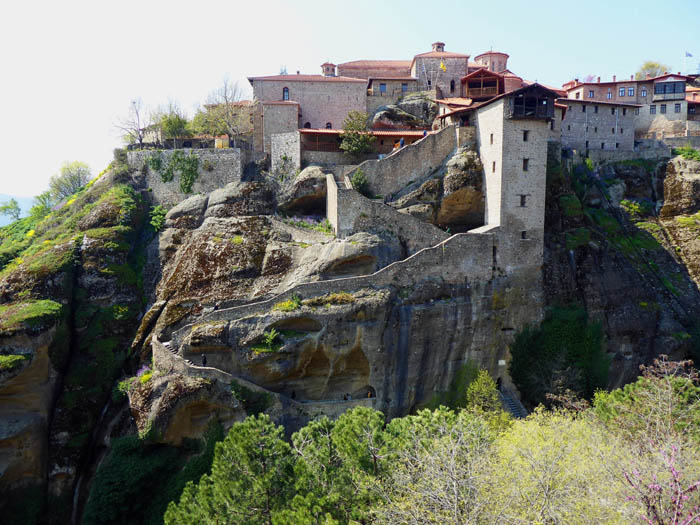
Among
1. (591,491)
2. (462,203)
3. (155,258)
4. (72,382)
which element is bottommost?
(72,382)

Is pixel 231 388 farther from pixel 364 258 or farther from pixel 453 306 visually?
pixel 453 306

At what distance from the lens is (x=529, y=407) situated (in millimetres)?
31000

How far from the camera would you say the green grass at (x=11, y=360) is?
84.5 ft

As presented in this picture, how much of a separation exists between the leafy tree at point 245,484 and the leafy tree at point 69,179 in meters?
51.5

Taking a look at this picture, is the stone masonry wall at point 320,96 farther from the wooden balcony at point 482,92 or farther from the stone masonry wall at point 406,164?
the stone masonry wall at point 406,164

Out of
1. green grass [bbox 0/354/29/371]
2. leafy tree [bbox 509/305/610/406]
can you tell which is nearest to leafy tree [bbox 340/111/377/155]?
leafy tree [bbox 509/305/610/406]

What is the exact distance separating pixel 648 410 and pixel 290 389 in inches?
659

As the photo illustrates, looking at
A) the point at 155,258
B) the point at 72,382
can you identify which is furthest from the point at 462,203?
the point at 72,382

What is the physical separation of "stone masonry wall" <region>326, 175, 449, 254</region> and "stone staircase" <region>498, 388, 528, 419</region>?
9971mm

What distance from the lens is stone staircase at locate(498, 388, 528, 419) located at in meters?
29.8

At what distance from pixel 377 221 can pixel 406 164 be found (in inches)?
226

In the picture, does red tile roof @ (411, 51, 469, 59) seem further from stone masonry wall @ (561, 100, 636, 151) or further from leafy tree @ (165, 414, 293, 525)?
leafy tree @ (165, 414, 293, 525)

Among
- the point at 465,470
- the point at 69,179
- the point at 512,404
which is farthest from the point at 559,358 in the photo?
the point at 69,179

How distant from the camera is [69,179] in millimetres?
60719
